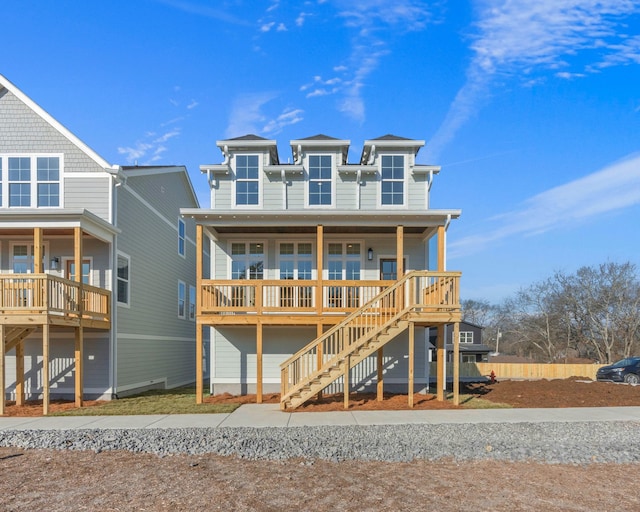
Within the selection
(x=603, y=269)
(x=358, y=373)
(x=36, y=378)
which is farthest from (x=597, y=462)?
(x=603, y=269)

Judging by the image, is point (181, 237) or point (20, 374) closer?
point (20, 374)

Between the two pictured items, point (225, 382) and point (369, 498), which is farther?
point (225, 382)

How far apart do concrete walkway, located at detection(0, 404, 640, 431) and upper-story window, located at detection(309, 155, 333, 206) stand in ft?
22.0

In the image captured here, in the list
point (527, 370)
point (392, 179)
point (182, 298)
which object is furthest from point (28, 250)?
point (527, 370)

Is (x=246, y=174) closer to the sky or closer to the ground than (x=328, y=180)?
closer to the sky

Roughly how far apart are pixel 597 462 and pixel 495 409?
444cm

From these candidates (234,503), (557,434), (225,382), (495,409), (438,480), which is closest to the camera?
(234,503)

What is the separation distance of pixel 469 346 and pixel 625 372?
19477 millimetres

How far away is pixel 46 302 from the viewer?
11.0m

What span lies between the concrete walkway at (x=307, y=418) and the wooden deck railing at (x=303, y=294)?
8.82ft

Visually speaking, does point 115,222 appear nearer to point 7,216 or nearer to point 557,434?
point 7,216

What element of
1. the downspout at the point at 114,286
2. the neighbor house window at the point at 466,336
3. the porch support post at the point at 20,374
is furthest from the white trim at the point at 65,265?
the neighbor house window at the point at 466,336

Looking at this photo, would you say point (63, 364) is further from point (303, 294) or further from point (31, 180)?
point (303, 294)

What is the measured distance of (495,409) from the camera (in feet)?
36.4
